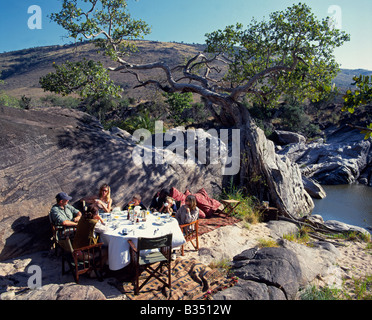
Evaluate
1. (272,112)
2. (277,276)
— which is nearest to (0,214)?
(277,276)

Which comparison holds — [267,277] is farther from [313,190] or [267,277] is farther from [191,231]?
[313,190]

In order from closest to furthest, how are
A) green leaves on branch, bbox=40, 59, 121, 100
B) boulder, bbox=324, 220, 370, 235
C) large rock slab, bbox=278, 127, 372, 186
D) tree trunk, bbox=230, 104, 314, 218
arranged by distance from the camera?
1. boulder, bbox=324, 220, 370, 235
2. green leaves on branch, bbox=40, 59, 121, 100
3. tree trunk, bbox=230, 104, 314, 218
4. large rock slab, bbox=278, 127, 372, 186

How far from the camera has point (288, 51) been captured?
9938 mm

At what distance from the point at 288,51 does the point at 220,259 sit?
795cm

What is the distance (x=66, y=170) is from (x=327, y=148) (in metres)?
20.0

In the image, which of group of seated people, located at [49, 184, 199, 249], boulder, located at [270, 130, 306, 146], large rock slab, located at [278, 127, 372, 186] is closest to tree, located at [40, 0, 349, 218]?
group of seated people, located at [49, 184, 199, 249]

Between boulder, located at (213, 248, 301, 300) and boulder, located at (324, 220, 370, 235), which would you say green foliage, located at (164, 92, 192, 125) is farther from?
boulder, located at (213, 248, 301, 300)

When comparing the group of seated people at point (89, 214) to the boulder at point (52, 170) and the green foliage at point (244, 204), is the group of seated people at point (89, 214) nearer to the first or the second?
the boulder at point (52, 170)

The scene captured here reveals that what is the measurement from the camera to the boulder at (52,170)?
5121 mm

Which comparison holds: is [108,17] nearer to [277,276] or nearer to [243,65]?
[243,65]

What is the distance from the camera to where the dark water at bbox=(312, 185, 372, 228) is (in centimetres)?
1135

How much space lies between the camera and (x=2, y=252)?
4.77 m

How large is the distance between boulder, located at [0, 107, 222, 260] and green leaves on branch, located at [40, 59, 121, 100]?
4.12 feet

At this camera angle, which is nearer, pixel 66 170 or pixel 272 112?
pixel 66 170
